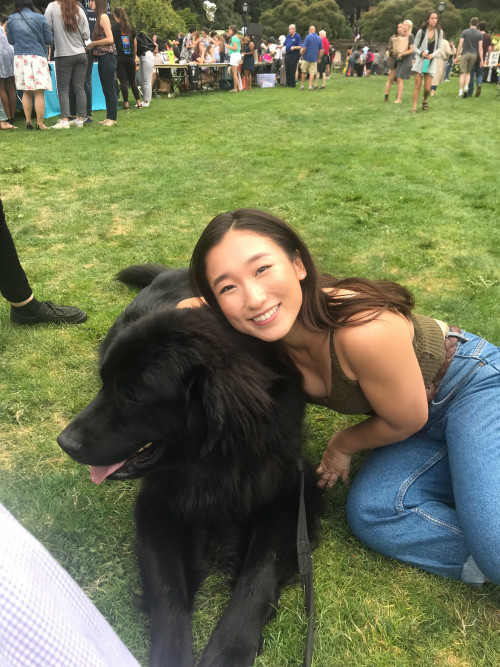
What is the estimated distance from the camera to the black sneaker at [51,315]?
3222mm

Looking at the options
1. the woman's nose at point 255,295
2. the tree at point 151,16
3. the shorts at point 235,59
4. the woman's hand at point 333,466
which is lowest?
the woman's hand at point 333,466

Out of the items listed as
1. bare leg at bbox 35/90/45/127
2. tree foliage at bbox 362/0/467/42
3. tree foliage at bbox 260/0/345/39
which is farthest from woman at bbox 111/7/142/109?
tree foliage at bbox 362/0/467/42

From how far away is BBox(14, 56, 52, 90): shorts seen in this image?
8172 millimetres

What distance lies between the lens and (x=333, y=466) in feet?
6.89

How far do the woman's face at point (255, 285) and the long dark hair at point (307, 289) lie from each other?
0.05 m

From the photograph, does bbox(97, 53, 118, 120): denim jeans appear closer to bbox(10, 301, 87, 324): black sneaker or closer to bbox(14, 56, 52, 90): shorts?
bbox(14, 56, 52, 90): shorts

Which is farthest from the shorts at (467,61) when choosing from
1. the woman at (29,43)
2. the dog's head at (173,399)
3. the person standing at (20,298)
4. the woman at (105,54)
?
the dog's head at (173,399)

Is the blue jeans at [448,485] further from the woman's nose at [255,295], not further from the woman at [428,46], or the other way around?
the woman at [428,46]

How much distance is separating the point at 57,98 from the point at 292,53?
11.9 metres

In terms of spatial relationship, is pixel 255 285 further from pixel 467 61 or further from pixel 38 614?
pixel 467 61

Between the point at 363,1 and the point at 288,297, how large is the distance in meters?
72.9

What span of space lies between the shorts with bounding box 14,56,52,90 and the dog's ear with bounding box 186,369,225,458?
8.68m

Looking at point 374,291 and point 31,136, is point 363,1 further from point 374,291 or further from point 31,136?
point 374,291

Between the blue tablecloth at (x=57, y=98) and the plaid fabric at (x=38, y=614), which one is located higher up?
the blue tablecloth at (x=57, y=98)
